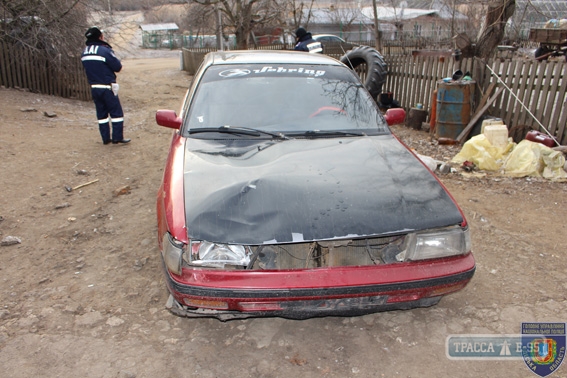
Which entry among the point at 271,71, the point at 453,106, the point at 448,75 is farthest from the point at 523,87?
the point at 271,71

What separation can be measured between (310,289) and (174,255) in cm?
77

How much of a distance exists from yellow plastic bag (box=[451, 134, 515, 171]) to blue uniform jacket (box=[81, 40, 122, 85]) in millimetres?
5738

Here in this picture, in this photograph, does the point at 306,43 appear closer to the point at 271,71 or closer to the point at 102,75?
the point at 102,75

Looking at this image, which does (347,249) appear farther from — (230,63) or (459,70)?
(459,70)

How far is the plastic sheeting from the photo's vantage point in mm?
5879

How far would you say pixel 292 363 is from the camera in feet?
8.22

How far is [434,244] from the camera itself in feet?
8.18

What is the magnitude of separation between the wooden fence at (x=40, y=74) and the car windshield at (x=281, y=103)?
9571 millimetres

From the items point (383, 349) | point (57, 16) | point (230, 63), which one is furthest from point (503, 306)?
point (57, 16)

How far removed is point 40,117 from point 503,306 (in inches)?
377

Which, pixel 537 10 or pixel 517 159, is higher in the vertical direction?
pixel 537 10

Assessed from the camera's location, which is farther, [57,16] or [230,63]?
[57,16]

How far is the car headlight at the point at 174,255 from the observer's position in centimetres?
233

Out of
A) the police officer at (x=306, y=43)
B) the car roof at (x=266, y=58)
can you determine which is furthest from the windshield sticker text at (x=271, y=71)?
the police officer at (x=306, y=43)
